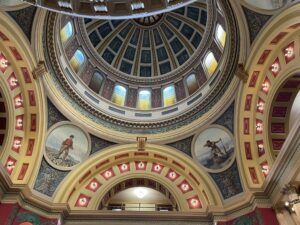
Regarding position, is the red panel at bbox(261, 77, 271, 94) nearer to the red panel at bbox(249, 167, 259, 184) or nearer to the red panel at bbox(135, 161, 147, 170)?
the red panel at bbox(249, 167, 259, 184)

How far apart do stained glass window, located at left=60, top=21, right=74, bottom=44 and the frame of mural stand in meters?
11.8

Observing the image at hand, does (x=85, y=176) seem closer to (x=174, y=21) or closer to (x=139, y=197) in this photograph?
(x=139, y=197)

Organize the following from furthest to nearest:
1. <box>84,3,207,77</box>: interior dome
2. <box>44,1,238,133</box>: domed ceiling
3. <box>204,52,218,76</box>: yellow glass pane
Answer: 1. <box>84,3,207,77</box>: interior dome
2. <box>204,52,218,76</box>: yellow glass pane
3. <box>44,1,238,133</box>: domed ceiling

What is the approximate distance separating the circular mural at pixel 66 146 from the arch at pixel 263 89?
10.4m

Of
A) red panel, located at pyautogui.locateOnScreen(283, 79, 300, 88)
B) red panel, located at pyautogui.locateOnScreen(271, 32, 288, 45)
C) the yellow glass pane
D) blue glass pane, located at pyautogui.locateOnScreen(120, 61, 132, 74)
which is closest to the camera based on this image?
red panel, located at pyautogui.locateOnScreen(271, 32, 288, 45)

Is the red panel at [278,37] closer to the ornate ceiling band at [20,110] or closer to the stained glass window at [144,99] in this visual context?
the stained glass window at [144,99]

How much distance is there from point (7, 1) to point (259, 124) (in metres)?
15.6

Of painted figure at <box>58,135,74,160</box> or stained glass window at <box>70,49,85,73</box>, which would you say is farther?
stained glass window at <box>70,49,85,73</box>

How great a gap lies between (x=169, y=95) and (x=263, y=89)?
→ 947cm

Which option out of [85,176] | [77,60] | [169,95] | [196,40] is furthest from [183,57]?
[85,176]

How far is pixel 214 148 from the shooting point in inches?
813

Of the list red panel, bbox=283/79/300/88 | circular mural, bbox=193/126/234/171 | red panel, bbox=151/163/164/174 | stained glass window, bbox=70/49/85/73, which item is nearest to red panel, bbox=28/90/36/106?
stained glass window, bbox=70/49/85/73

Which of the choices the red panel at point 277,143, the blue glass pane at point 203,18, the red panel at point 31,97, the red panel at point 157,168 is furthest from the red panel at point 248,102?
the red panel at point 31,97

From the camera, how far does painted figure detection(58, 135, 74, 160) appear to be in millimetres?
20212
